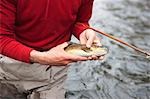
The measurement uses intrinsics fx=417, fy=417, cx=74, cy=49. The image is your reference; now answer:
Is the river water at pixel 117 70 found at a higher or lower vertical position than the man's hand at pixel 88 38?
lower

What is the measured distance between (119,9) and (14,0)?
6.52 metres

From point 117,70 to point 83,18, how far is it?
261cm

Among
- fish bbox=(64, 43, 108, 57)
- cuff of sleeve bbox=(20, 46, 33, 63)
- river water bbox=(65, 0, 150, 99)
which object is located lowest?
river water bbox=(65, 0, 150, 99)

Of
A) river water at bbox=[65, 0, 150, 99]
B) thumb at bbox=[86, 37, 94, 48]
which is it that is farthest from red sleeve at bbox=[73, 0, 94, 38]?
river water at bbox=[65, 0, 150, 99]

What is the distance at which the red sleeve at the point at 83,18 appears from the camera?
3.64 meters

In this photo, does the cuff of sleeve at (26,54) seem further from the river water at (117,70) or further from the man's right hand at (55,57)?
the river water at (117,70)

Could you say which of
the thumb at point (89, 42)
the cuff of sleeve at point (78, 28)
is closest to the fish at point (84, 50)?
the thumb at point (89, 42)

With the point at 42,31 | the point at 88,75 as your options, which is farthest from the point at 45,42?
the point at 88,75

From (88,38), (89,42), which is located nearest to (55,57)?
(89,42)

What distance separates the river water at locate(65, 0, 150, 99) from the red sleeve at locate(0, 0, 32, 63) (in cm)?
236

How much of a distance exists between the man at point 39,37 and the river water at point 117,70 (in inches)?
73.8

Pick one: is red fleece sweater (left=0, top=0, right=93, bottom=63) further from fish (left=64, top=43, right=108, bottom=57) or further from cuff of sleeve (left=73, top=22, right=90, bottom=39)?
fish (left=64, top=43, right=108, bottom=57)

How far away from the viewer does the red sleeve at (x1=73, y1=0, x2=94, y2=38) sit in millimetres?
3645

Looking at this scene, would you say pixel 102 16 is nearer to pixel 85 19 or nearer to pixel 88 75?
pixel 88 75
